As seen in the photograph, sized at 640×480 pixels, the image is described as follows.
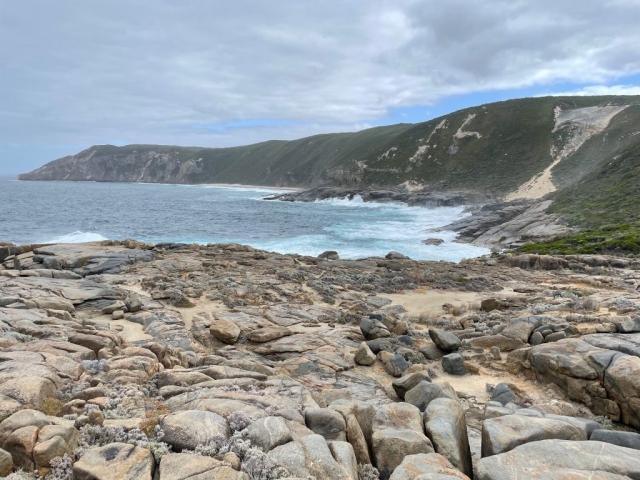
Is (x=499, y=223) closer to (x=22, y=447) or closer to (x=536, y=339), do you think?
(x=536, y=339)

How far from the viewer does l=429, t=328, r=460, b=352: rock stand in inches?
498

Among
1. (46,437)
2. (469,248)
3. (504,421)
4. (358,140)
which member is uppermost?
(358,140)

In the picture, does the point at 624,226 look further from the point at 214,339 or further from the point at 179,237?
the point at 179,237

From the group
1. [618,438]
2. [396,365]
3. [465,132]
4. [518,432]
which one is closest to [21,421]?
[518,432]

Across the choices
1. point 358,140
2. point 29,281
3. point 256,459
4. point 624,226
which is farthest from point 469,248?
point 358,140

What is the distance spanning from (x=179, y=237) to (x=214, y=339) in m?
38.2

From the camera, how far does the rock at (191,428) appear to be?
210 inches

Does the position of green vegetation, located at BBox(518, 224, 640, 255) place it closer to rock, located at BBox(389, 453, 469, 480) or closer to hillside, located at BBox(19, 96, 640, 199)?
rock, located at BBox(389, 453, 469, 480)

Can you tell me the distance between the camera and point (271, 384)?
834cm

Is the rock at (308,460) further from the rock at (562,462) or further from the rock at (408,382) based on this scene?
the rock at (408,382)

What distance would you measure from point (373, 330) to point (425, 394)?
5.49 meters

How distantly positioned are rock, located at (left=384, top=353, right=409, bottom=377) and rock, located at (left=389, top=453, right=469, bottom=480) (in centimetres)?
544

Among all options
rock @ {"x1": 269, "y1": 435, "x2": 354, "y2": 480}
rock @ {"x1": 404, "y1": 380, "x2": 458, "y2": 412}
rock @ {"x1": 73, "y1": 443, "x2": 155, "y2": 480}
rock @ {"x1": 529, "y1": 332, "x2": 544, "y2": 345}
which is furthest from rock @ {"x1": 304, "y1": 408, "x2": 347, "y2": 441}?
rock @ {"x1": 529, "y1": 332, "x2": 544, "y2": 345}

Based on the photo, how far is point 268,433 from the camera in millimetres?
5594
